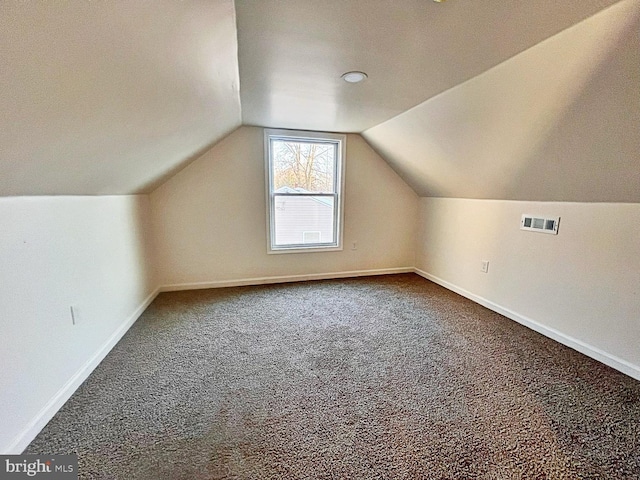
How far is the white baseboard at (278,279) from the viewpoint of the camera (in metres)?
3.70

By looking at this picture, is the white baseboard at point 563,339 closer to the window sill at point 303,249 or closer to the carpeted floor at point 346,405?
the carpeted floor at point 346,405

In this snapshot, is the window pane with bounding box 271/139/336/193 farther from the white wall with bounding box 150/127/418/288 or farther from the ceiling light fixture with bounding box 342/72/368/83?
the ceiling light fixture with bounding box 342/72/368/83

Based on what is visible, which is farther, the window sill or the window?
the window sill

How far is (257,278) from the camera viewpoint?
3.94 meters

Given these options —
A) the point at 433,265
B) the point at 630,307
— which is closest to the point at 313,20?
the point at 630,307

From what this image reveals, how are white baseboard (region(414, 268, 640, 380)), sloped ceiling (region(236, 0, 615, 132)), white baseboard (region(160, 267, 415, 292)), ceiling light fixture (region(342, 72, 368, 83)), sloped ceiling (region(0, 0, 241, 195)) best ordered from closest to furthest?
sloped ceiling (region(0, 0, 241, 195))
sloped ceiling (region(236, 0, 615, 132))
ceiling light fixture (region(342, 72, 368, 83))
white baseboard (region(414, 268, 640, 380))
white baseboard (region(160, 267, 415, 292))

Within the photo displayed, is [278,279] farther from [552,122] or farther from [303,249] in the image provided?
[552,122]

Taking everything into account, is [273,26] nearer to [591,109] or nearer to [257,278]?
[591,109]

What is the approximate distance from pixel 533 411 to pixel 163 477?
1.92 meters

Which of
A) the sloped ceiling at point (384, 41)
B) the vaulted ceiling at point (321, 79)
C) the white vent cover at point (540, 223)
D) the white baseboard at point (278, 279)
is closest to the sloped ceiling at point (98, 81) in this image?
the vaulted ceiling at point (321, 79)

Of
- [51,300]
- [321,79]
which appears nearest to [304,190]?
[321,79]

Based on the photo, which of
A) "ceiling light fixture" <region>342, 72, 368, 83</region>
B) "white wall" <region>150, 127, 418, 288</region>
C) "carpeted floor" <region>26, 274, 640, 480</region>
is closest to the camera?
"carpeted floor" <region>26, 274, 640, 480</region>

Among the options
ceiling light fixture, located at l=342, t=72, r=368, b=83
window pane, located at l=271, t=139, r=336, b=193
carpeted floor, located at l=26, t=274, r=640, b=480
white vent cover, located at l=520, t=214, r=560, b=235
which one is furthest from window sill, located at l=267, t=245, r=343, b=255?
ceiling light fixture, located at l=342, t=72, r=368, b=83

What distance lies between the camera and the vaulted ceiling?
962mm
